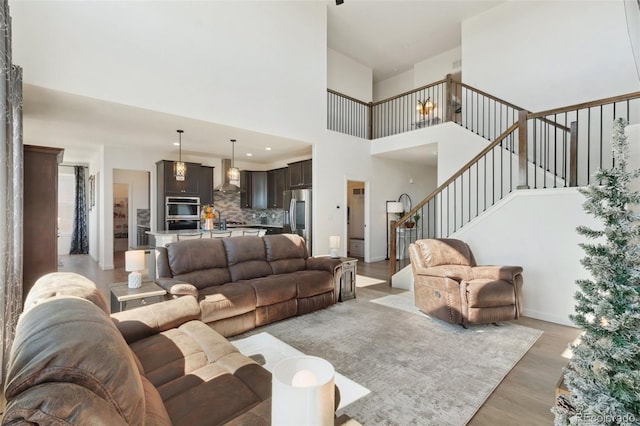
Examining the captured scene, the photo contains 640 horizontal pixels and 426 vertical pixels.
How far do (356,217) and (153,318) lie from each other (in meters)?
7.61

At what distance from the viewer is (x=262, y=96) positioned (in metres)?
5.49

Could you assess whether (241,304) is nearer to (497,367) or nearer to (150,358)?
(150,358)

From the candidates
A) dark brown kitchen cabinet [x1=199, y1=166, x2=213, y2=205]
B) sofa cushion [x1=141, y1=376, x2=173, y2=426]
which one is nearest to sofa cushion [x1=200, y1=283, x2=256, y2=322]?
sofa cushion [x1=141, y1=376, x2=173, y2=426]

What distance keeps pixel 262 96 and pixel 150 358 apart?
4.75 metres

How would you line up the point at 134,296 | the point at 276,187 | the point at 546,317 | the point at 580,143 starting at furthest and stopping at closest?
the point at 276,187
the point at 580,143
the point at 546,317
the point at 134,296

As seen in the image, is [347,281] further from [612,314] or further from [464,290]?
[612,314]

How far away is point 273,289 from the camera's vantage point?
11.6ft

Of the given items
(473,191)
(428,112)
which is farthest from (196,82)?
(428,112)

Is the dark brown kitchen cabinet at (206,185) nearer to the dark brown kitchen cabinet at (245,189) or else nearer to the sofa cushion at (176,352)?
the dark brown kitchen cabinet at (245,189)

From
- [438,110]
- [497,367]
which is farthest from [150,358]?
[438,110]

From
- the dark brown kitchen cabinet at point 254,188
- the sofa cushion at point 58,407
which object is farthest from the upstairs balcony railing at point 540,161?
the sofa cushion at point 58,407

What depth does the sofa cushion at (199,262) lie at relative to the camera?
342 centimetres

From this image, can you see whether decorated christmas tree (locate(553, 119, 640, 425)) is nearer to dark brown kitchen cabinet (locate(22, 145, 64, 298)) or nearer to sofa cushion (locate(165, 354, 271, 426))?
sofa cushion (locate(165, 354, 271, 426))

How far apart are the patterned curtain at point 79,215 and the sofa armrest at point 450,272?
10056 mm
